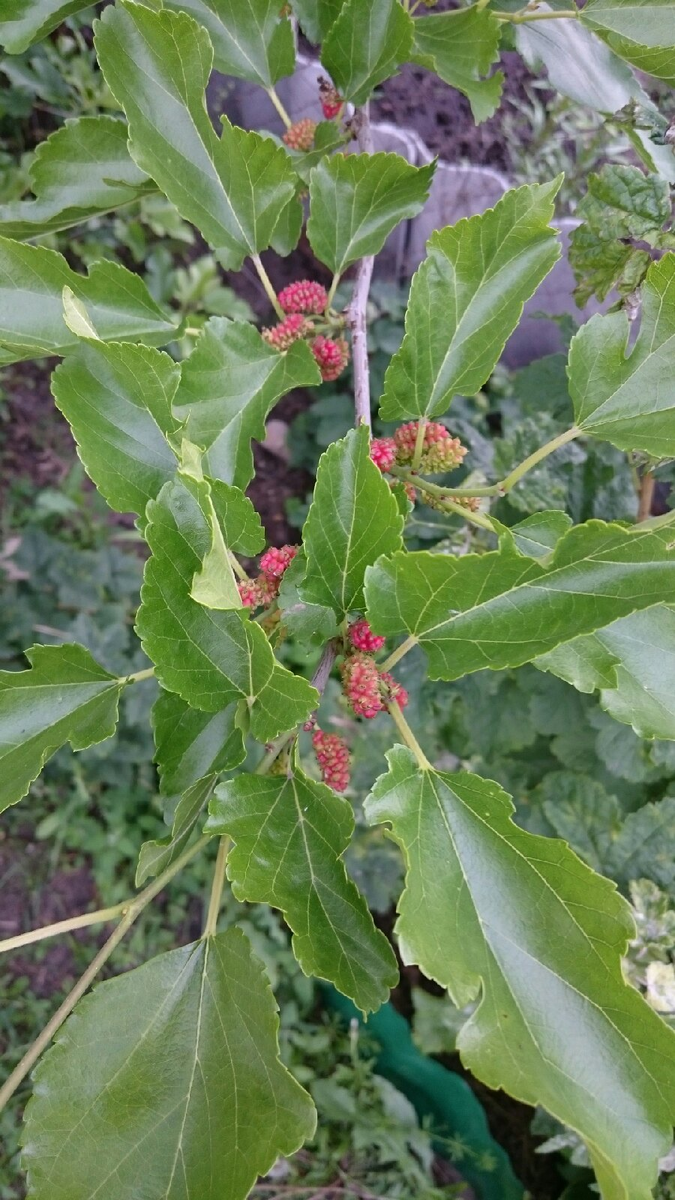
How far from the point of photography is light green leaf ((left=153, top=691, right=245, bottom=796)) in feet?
1.77

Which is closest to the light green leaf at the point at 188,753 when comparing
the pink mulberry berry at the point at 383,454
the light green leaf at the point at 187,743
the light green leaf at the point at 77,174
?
the light green leaf at the point at 187,743

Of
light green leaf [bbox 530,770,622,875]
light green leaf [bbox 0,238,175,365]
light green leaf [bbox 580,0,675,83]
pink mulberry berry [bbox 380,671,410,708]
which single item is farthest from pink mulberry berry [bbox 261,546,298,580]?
light green leaf [bbox 530,770,622,875]

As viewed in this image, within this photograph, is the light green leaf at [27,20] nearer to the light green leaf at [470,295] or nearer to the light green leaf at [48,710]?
the light green leaf at [470,295]

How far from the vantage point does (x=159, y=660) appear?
461mm

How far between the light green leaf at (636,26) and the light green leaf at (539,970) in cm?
57

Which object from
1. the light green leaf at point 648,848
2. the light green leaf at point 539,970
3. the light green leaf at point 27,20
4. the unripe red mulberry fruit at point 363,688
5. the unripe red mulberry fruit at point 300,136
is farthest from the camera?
the light green leaf at point 648,848

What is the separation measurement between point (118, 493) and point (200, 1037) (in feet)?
1.29

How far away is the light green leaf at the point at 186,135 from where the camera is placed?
536 millimetres

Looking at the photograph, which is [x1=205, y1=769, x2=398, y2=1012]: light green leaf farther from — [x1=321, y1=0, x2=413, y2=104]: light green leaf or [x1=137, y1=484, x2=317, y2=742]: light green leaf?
[x1=321, y1=0, x2=413, y2=104]: light green leaf

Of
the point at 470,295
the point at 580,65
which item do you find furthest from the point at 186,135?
the point at 580,65

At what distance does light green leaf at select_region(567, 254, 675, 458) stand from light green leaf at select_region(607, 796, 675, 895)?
586 mm

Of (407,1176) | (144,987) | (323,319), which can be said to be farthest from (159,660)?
(407,1176)

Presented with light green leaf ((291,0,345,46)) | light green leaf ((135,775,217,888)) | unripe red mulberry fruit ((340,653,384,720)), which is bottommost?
light green leaf ((135,775,217,888))

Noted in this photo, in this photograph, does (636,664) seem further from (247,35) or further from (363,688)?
(247,35)
